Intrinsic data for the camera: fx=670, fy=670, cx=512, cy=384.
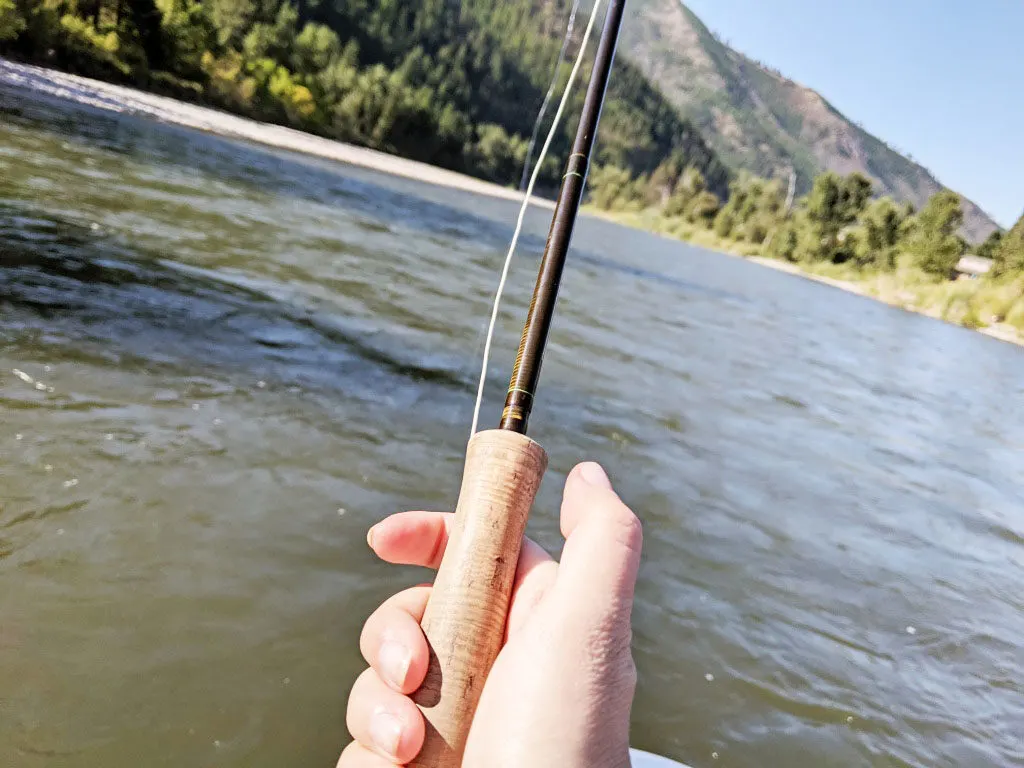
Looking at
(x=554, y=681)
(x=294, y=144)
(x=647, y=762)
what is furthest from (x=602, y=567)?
(x=294, y=144)

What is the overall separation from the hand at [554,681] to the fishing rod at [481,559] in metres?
0.04

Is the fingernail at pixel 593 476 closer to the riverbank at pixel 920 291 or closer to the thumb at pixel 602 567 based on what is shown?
the thumb at pixel 602 567

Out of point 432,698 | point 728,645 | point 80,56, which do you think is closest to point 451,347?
point 728,645

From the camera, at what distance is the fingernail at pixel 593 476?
1581 mm

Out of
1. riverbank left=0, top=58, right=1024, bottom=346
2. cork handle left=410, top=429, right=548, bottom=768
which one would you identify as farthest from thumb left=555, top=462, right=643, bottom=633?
riverbank left=0, top=58, right=1024, bottom=346

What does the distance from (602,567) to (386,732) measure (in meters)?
0.54

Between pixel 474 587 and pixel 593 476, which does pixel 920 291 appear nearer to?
pixel 593 476

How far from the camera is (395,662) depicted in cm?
140

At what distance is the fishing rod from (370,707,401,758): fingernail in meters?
0.06

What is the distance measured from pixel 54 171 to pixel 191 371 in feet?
30.1

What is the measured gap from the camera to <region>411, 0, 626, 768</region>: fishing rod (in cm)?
134

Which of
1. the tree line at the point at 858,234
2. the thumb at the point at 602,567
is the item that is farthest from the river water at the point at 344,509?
the tree line at the point at 858,234

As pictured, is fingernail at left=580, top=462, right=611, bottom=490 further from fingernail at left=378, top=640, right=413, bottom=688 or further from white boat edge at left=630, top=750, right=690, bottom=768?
white boat edge at left=630, top=750, right=690, bottom=768

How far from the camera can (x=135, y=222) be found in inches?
392
